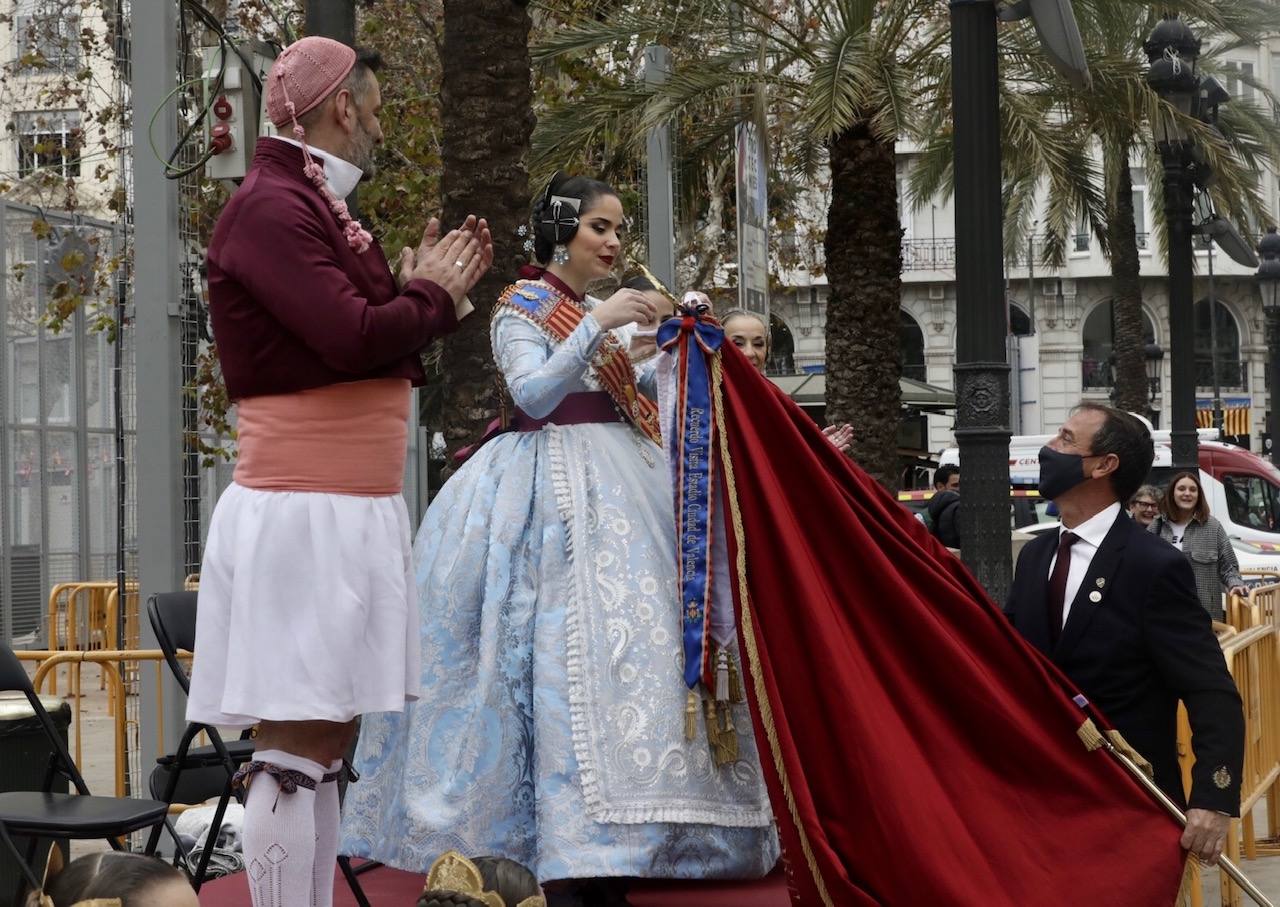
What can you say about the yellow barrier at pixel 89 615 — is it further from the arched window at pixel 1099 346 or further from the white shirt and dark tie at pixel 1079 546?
the arched window at pixel 1099 346

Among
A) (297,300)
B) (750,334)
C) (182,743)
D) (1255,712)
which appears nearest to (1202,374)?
(1255,712)

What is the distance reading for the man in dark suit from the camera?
4.21 metres

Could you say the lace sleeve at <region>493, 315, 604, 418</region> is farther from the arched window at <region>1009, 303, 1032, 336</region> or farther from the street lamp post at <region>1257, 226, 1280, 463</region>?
the arched window at <region>1009, 303, 1032, 336</region>

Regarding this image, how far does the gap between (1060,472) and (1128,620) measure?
413 mm

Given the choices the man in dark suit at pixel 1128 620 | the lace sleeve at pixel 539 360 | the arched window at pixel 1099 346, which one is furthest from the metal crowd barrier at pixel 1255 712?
the arched window at pixel 1099 346

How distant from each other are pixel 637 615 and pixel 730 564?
0.37 meters

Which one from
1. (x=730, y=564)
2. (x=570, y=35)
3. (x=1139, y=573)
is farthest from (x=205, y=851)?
(x=570, y=35)

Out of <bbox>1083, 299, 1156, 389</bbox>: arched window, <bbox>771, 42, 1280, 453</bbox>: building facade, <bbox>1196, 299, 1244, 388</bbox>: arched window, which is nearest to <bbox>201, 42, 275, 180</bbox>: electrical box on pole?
<bbox>771, 42, 1280, 453</bbox>: building facade

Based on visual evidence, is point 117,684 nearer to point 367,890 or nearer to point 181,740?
point 181,740

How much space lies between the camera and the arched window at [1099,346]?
51.0 m

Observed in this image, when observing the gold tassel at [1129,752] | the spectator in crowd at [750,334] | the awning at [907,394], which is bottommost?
the gold tassel at [1129,752]

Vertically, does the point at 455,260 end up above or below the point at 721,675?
above

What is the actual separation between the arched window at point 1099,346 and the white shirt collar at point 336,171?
4868 centimetres

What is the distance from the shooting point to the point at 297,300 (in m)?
3.71
